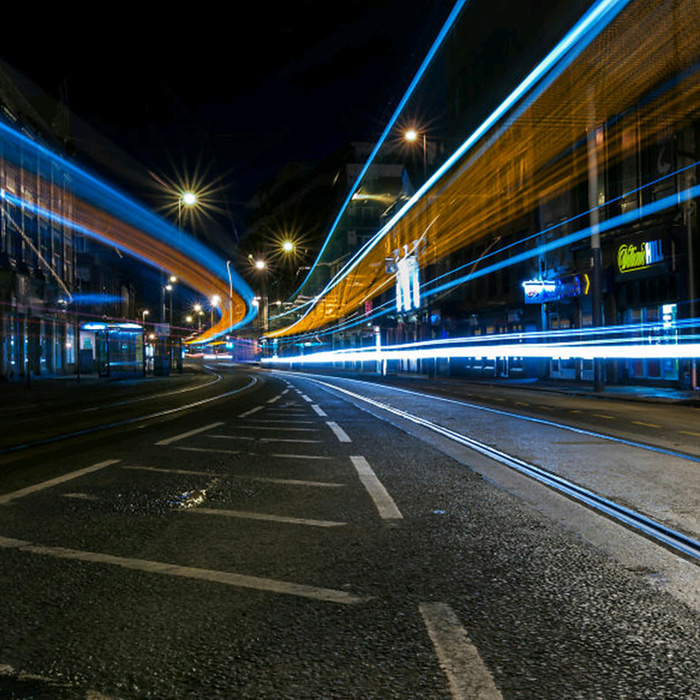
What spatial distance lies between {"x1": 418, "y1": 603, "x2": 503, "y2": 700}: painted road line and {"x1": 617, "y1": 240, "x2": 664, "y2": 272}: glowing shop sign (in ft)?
83.7

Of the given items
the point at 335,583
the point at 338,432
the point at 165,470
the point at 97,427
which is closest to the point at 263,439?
the point at 338,432

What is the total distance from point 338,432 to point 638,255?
66.6 feet

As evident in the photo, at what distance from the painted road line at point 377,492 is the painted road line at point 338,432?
2205mm

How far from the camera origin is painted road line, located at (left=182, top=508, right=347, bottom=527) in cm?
525

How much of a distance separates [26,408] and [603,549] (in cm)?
1813

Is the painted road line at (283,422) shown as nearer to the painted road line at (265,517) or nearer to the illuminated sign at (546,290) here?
the painted road line at (265,517)

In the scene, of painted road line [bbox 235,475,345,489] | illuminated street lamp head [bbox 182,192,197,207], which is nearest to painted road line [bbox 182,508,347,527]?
painted road line [bbox 235,475,345,489]

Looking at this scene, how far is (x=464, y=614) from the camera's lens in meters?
3.32

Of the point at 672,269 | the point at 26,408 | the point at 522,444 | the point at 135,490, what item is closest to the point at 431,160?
the point at 672,269

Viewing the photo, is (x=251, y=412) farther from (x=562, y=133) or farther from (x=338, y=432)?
(x=562, y=133)

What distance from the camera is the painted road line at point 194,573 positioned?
3623 mm

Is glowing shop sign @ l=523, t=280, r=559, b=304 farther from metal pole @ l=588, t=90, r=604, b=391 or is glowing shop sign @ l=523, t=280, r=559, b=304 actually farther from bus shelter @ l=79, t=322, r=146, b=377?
bus shelter @ l=79, t=322, r=146, b=377

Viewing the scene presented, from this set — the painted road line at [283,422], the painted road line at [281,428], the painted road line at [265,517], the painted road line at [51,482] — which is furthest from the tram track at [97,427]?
the painted road line at [265,517]

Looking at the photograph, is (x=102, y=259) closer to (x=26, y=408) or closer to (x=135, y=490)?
(x=26, y=408)
